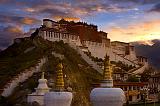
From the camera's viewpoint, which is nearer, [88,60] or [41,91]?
[41,91]

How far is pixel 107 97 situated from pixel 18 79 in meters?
51.5

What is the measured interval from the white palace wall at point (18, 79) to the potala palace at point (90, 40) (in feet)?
46.3

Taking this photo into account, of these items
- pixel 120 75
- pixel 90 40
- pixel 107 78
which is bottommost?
pixel 107 78

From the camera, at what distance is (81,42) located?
91.4 metres

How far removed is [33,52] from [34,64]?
9.44 meters

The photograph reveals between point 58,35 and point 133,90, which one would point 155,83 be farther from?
point 58,35

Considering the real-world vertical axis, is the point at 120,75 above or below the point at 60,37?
below

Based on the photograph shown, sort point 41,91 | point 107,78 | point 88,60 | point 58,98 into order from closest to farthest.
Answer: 1. point 107,78
2. point 58,98
3. point 41,91
4. point 88,60

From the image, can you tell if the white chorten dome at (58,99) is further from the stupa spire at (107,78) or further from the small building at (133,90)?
the small building at (133,90)

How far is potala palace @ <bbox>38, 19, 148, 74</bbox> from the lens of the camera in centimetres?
8556

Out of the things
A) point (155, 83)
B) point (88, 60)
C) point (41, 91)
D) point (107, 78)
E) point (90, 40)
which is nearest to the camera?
point (107, 78)

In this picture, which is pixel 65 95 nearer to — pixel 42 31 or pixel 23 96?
pixel 23 96

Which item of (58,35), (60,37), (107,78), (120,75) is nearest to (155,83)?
(120,75)

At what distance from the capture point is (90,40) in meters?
94.1
